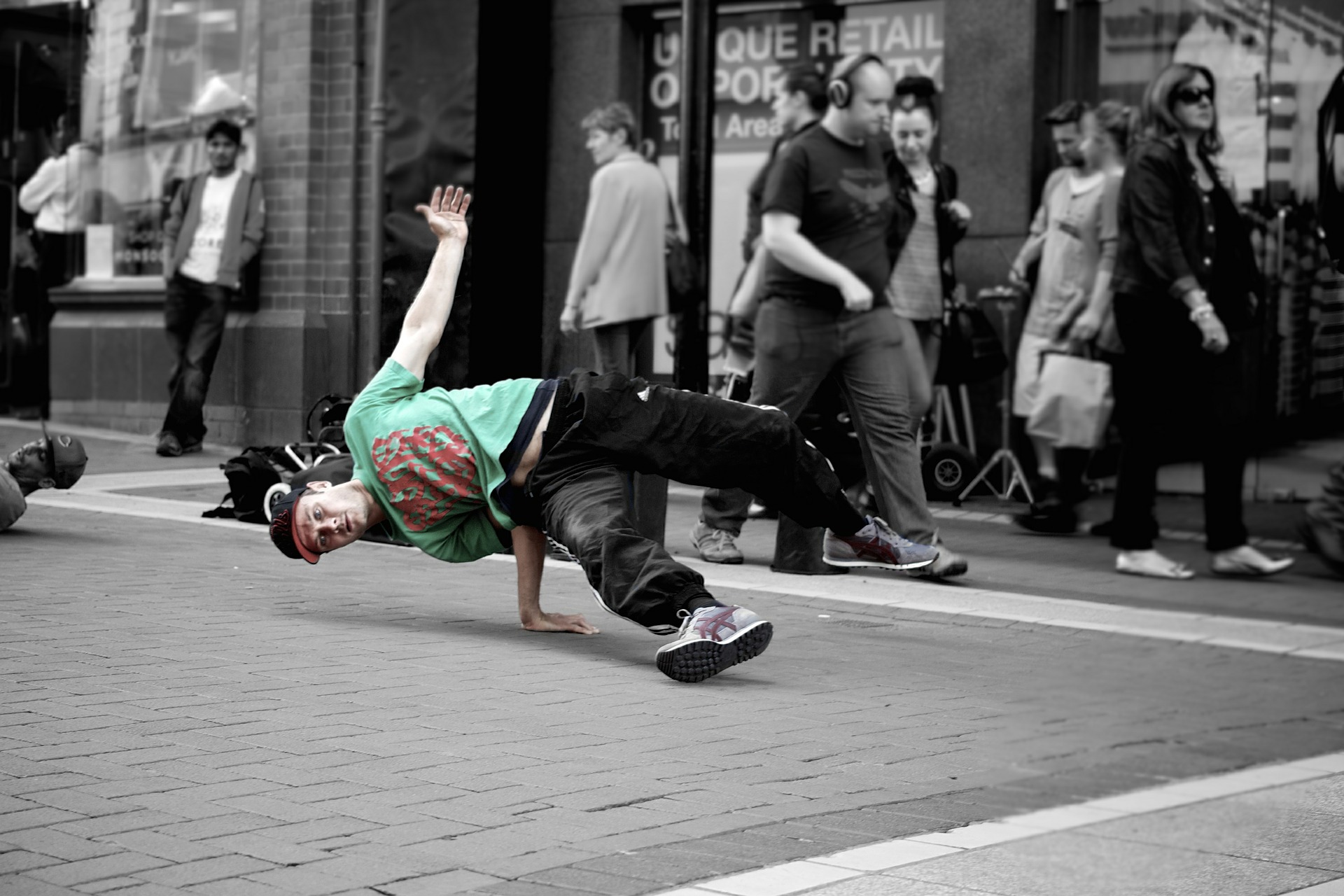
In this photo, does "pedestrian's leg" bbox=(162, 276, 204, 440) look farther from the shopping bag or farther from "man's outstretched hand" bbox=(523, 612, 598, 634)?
the shopping bag

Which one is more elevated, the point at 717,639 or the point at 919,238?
the point at 919,238

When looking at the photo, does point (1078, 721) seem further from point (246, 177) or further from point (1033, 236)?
point (246, 177)

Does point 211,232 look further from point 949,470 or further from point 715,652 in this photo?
point 949,470

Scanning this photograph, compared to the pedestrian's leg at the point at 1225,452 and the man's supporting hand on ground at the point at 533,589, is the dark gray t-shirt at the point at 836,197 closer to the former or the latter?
the man's supporting hand on ground at the point at 533,589

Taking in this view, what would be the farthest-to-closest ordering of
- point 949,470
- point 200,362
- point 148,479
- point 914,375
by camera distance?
1. point 200,362
2. point 148,479
3. point 914,375
4. point 949,470

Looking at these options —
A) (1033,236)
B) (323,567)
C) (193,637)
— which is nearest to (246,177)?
(323,567)

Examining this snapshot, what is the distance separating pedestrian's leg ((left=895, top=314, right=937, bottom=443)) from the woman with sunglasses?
5.36 meters

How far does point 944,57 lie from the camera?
9.20 meters

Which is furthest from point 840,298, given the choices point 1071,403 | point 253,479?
point 1071,403

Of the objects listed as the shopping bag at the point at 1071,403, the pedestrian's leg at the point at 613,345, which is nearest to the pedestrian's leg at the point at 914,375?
the pedestrian's leg at the point at 613,345

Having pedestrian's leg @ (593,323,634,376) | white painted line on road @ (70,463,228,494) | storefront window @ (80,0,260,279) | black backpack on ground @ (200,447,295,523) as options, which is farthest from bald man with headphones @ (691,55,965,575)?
storefront window @ (80,0,260,279)

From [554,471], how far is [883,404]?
1.83 m

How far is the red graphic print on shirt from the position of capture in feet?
15.6

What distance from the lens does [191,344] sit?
1162 centimetres
